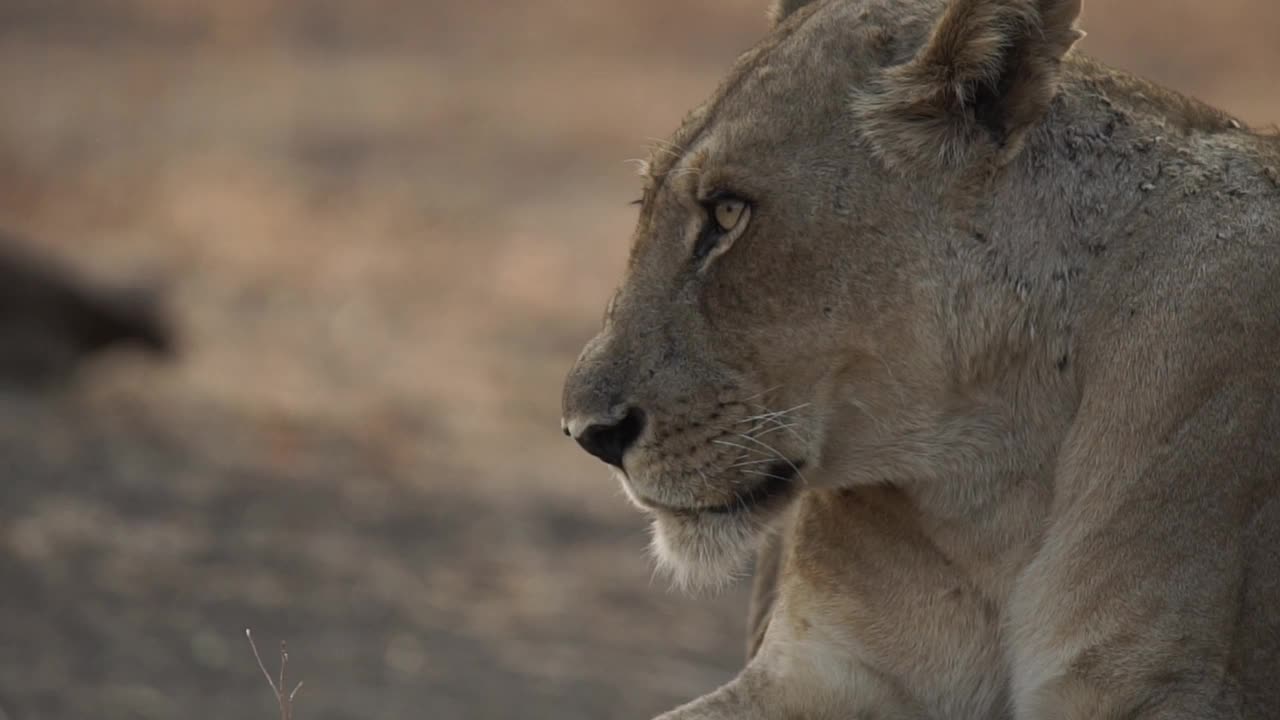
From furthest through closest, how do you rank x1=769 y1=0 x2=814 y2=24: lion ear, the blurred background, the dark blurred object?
the dark blurred object → the blurred background → x1=769 y1=0 x2=814 y2=24: lion ear

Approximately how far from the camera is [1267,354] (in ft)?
11.6

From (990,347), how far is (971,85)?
17.8 inches

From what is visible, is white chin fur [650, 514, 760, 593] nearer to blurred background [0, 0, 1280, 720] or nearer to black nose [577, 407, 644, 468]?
black nose [577, 407, 644, 468]

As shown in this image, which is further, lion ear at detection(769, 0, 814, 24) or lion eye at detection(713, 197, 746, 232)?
lion ear at detection(769, 0, 814, 24)

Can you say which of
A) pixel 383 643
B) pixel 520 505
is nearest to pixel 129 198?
pixel 520 505

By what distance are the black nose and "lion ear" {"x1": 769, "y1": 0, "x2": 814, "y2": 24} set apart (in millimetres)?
1014

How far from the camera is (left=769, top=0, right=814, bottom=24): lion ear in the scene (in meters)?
4.21

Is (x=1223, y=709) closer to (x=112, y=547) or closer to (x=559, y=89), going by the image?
(x=112, y=547)

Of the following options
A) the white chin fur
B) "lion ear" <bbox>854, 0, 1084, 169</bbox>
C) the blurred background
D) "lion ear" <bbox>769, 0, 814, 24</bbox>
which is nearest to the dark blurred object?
the blurred background

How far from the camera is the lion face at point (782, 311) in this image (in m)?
3.59

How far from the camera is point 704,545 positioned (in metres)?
3.75

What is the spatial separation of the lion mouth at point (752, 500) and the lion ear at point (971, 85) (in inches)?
23.7

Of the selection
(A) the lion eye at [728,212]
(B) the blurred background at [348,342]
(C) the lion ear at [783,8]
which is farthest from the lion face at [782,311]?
(B) the blurred background at [348,342]

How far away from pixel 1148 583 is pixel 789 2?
143cm
